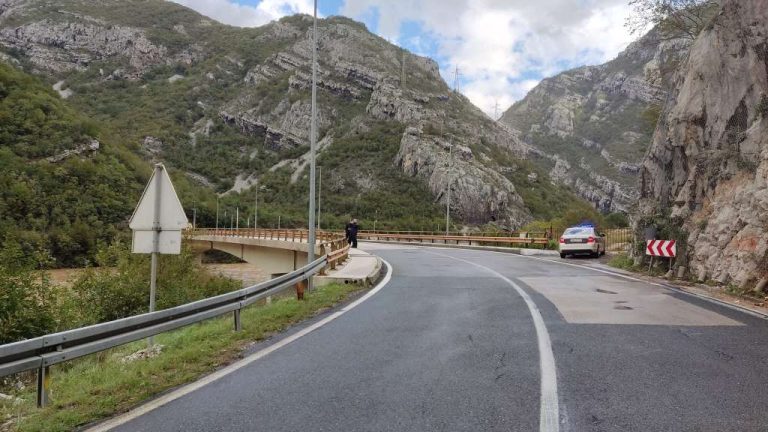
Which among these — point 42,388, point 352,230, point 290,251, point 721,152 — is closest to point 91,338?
point 42,388

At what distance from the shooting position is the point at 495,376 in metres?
5.29

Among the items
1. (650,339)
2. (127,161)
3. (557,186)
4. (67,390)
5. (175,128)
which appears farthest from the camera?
(175,128)

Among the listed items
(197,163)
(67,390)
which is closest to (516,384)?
(67,390)

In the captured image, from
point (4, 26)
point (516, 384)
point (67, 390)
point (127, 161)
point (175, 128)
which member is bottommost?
point (67, 390)

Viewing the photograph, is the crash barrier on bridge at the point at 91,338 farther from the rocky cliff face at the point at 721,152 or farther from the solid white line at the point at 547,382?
the rocky cliff face at the point at 721,152

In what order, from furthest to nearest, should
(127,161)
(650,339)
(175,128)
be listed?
A: (175,128) < (127,161) < (650,339)

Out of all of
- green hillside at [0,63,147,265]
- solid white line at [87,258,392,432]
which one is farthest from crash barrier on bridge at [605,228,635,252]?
green hillside at [0,63,147,265]

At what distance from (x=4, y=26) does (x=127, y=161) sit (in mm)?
149314

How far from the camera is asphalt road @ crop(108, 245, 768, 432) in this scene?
409cm

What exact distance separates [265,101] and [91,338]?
163m

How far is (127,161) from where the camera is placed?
85.6 meters

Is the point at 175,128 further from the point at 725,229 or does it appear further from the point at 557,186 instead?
the point at 725,229

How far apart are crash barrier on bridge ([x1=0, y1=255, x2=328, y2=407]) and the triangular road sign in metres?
1.21

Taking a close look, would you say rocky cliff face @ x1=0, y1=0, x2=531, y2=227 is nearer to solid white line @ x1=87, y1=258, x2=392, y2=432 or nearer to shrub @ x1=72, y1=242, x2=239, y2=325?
shrub @ x1=72, y1=242, x2=239, y2=325
